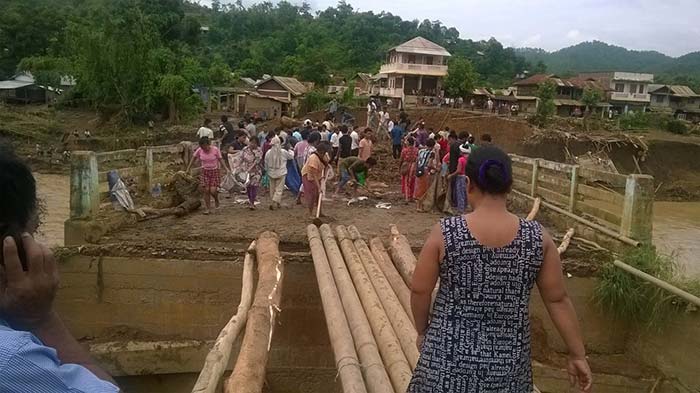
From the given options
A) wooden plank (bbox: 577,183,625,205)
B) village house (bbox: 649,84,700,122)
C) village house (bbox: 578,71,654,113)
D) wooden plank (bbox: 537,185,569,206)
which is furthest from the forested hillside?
wooden plank (bbox: 577,183,625,205)

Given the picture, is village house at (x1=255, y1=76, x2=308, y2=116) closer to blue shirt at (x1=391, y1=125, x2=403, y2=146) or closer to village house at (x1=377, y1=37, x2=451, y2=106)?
village house at (x1=377, y1=37, x2=451, y2=106)

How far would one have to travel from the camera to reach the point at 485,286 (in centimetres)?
268

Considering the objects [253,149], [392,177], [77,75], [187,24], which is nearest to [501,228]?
[253,149]

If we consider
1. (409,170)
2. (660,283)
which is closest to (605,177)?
(660,283)

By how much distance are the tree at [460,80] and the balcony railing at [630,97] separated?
720 inches

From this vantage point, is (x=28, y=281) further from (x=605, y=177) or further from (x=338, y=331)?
(x=605, y=177)

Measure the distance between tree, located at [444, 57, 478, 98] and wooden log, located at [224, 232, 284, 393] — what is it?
138 feet

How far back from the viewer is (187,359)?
288 inches

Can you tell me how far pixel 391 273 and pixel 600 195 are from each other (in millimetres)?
4159

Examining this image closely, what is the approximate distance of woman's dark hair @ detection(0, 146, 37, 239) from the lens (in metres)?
1.53

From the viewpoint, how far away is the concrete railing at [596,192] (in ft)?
24.6

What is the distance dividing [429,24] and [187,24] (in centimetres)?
6037

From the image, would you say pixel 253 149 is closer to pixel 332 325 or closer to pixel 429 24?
pixel 332 325

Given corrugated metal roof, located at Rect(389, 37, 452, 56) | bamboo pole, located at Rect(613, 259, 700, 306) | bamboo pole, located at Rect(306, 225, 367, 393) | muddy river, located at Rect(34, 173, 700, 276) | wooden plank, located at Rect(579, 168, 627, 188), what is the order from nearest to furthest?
bamboo pole, located at Rect(306, 225, 367, 393), bamboo pole, located at Rect(613, 259, 700, 306), wooden plank, located at Rect(579, 168, 627, 188), muddy river, located at Rect(34, 173, 700, 276), corrugated metal roof, located at Rect(389, 37, 452, 56)
